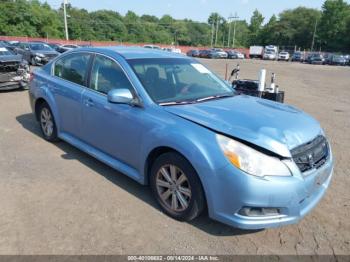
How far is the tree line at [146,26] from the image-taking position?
72.4 m

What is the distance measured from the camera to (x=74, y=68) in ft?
16.5

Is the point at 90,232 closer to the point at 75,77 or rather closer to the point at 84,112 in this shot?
the point at 84,112

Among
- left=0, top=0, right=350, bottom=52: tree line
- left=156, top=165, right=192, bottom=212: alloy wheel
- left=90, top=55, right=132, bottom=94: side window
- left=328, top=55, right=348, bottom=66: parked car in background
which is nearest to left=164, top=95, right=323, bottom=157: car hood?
left=156, top=165, right=192, bottom=212: alloy wheel

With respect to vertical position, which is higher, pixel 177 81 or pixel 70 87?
pixel 177 81

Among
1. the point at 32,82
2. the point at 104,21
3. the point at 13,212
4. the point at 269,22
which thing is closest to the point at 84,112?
the point at 13,212

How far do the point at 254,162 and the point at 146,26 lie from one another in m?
120

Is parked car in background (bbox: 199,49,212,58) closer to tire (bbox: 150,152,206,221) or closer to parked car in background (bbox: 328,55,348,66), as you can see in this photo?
parked car in background (bbox: 328,55,348,66)

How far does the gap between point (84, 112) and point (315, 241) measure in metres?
3.16

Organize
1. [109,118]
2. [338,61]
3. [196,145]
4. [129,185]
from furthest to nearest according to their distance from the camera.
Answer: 1. [338,61]
2. [129,185]
3. [109,118]
4. [196,145]

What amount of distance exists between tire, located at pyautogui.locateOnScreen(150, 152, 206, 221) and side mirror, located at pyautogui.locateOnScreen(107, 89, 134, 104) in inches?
29.1

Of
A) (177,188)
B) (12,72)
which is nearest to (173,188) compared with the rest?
(177,188)

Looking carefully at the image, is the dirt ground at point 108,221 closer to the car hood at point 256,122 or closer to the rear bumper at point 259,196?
the rear bumper at point 259,196

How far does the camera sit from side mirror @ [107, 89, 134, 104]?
371 centimetres

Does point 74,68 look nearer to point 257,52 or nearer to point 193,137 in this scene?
point 193,137
